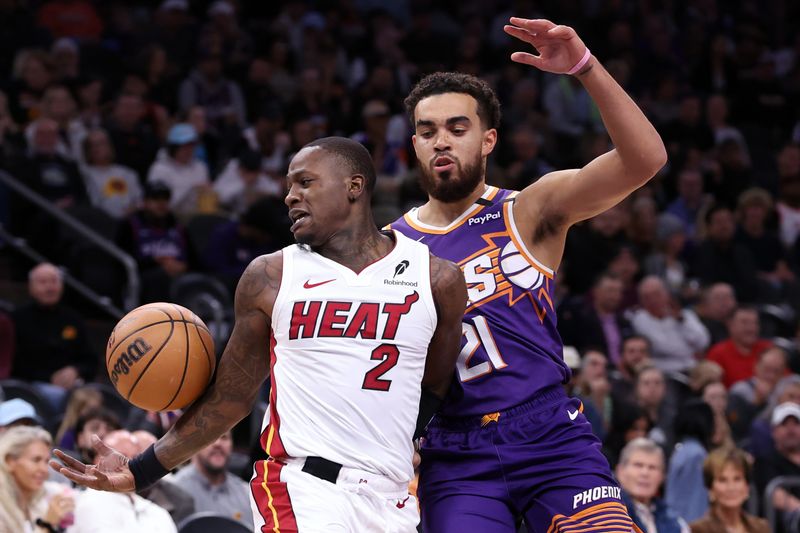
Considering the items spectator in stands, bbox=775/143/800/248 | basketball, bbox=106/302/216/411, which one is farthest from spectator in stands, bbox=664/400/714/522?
basketball, bbox=106/302/216/411

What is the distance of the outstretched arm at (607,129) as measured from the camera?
4.84m

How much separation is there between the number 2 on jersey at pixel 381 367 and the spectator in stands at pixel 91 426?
426 centimetres

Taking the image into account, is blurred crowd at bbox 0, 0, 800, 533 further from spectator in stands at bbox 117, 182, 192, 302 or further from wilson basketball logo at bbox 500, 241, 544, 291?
wilson basketball logo at bbox 500, 241, 544, 291

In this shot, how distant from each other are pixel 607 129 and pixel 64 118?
31.1 feet

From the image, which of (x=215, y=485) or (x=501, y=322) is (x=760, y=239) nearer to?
(x=215, y=485)

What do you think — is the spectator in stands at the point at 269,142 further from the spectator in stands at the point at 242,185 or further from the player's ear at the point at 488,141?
the player's ear at the point at 488,141

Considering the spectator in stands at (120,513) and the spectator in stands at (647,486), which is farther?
the spectator in stands at (647,486)

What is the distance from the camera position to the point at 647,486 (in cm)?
902

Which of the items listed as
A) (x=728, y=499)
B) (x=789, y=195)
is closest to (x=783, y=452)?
(x=728, y=499)

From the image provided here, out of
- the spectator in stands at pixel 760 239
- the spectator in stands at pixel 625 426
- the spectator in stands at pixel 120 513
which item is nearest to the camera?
the spectator in stands at pixel 120 513

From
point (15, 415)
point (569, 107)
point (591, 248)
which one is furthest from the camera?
point (569, 107)

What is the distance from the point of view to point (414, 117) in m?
5.47

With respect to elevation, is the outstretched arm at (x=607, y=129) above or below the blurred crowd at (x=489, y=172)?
above

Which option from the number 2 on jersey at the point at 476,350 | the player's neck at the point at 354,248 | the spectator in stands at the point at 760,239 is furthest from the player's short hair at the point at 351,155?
the spectator in stands at the point at 760,239
